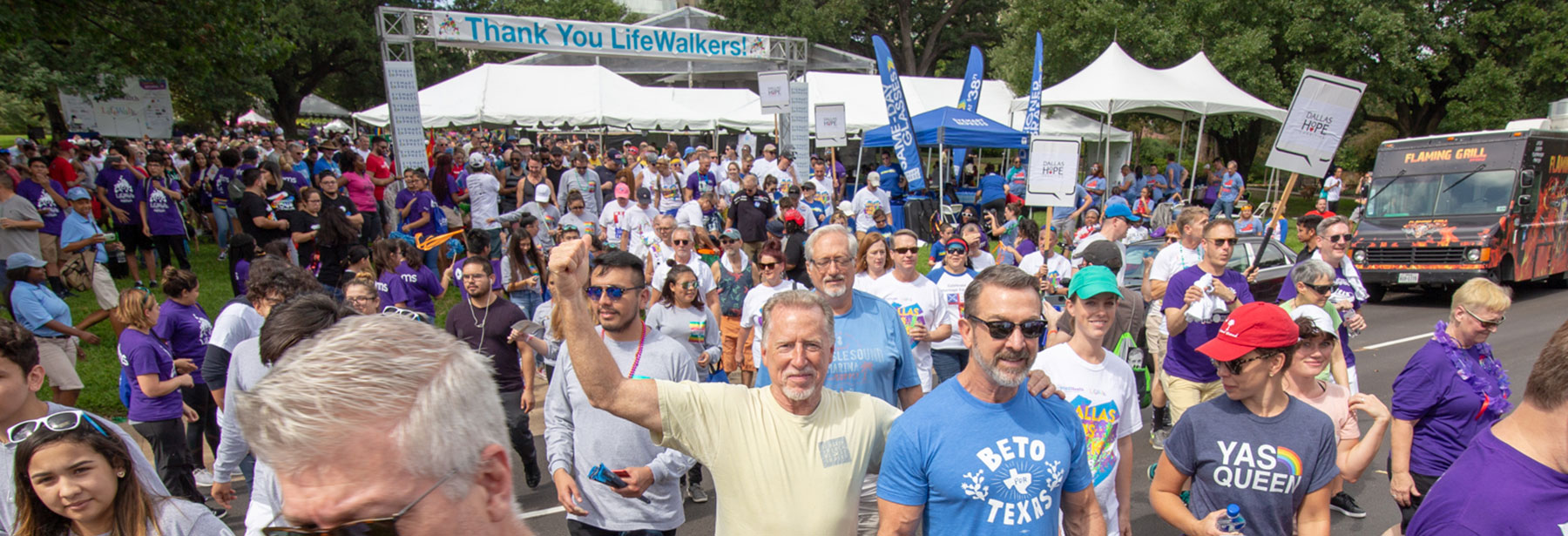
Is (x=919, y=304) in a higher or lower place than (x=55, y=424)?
lower

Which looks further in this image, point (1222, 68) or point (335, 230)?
point (1222, 68)

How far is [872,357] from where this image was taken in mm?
3617

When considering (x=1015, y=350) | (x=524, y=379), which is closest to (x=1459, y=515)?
(x=1015, y=350)

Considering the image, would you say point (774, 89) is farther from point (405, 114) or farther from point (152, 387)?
point (152, 387)

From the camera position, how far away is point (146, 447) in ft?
10.8

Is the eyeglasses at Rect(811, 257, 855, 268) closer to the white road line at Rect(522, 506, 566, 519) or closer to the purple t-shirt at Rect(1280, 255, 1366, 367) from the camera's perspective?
the white road line at Rect(522, 506, 566, 519)

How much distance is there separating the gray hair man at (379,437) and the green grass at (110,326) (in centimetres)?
746

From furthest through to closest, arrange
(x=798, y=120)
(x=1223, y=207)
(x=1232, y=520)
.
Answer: (x=1223, y=207)
(x=798, y=120)
(x=1232, y=520)


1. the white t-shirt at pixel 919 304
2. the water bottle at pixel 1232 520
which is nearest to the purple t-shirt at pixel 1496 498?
the water bottle at pixel 1232 520

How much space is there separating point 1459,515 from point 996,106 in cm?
2456

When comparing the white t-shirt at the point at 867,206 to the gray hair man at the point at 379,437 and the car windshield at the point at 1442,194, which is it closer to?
the car windshield at the point at 1442,194

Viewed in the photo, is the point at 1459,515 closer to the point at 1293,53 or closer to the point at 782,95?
the point at 782,95

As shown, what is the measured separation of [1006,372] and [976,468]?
0.96ft

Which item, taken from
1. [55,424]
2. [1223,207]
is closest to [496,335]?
[55,424]
